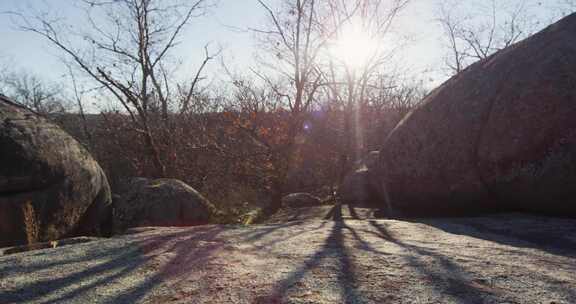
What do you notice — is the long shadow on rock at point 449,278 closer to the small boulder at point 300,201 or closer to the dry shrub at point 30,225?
the dry shrub at point 30,225

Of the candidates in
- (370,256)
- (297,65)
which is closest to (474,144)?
(370,256)

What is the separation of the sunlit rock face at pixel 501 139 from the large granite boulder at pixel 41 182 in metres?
4.19

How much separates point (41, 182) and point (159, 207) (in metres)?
1.61

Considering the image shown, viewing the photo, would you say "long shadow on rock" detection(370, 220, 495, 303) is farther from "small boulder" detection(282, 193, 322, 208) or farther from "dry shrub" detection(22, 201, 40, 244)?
"small boulder" detection(282, 193, 322, 208)

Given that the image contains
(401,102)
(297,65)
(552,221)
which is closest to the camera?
(552,221)

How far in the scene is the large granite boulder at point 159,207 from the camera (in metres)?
5.18

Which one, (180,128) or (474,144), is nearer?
(474,144)

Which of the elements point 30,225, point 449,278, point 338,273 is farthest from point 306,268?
point 30,225

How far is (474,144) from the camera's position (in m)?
4.20

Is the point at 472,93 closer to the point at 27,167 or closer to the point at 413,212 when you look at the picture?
the point at 413,212

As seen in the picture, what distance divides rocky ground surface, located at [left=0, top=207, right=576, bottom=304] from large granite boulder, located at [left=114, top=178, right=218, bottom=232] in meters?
2.37

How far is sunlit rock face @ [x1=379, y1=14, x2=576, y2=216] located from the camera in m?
3.54

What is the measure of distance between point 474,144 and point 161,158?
6.47 metres

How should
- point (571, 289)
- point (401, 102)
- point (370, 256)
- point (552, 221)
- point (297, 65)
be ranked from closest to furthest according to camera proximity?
1. point (571, 289)
2. point (370, 256)
3. point (552, 221)
4. point (297, 65)
5. point (401, 102)
